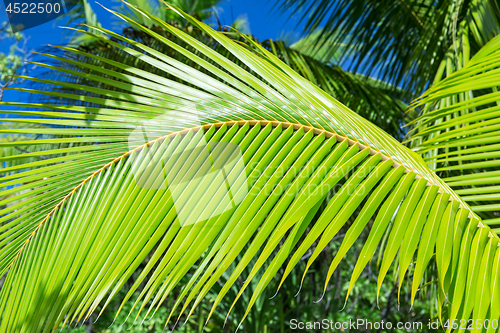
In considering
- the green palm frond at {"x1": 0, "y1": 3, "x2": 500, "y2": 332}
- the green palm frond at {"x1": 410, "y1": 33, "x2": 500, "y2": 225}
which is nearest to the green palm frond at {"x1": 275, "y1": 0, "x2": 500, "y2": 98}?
the green palm frond at {"x1": 410, "y1": 33, "x2": 500, "y2": 225}

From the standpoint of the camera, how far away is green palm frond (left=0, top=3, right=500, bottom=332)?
1.79 feet

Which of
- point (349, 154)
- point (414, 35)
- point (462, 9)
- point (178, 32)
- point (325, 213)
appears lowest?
point (325, 213)

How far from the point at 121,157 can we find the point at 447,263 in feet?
2.17

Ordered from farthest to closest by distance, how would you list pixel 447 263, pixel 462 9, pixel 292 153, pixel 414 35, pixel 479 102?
pixel 414 35 → pixel 462 9 → pixel 479 102 → pixel 292 153 → pixel 447 263

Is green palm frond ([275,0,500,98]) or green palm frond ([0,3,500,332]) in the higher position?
green palm frond ([275,0,500,98])

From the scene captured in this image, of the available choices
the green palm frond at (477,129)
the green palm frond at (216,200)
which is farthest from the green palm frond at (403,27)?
the green palm frond at (216,200)

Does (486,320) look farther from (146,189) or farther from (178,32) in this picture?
(178,32)

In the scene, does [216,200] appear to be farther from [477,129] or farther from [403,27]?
[403,27]

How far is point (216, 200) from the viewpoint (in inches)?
23.1

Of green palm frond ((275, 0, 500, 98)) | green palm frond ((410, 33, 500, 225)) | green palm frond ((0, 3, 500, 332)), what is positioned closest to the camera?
green palm frond ((0, 3, 500, 332))

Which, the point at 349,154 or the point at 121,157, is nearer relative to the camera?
the point at 349,154

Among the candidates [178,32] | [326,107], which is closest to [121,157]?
[178,32]

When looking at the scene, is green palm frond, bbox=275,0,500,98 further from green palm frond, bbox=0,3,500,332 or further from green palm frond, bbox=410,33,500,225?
green palm frond, bbox=0,3,500,332

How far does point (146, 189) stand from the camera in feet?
2.16
